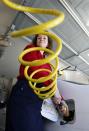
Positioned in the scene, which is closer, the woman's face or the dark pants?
the dark pants

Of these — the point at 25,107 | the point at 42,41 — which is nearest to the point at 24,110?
the point at 25,107

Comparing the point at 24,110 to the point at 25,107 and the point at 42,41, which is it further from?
the point at 42,41

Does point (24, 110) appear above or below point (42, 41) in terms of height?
below

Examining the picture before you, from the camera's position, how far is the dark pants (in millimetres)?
900

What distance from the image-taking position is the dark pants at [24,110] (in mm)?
900

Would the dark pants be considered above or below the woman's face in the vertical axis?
below

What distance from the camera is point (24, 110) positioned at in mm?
912

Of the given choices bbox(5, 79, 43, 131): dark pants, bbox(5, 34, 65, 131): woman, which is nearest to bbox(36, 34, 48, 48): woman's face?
bbox(5, 34, 65, 131): woman

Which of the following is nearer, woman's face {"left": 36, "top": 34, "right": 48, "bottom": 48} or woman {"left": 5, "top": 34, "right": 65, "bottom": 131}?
woman {"left": 5, "top": 34, "right": 65, "bottom": 131}

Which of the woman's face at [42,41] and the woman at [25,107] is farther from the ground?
the woman's face at [42,41]

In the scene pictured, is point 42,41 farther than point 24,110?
Yes

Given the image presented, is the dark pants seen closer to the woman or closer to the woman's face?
the woman

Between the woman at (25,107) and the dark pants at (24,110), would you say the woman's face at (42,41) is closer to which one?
the woman at (25,107)


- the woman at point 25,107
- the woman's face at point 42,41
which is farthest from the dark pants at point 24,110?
the woman's face at point 42,41
